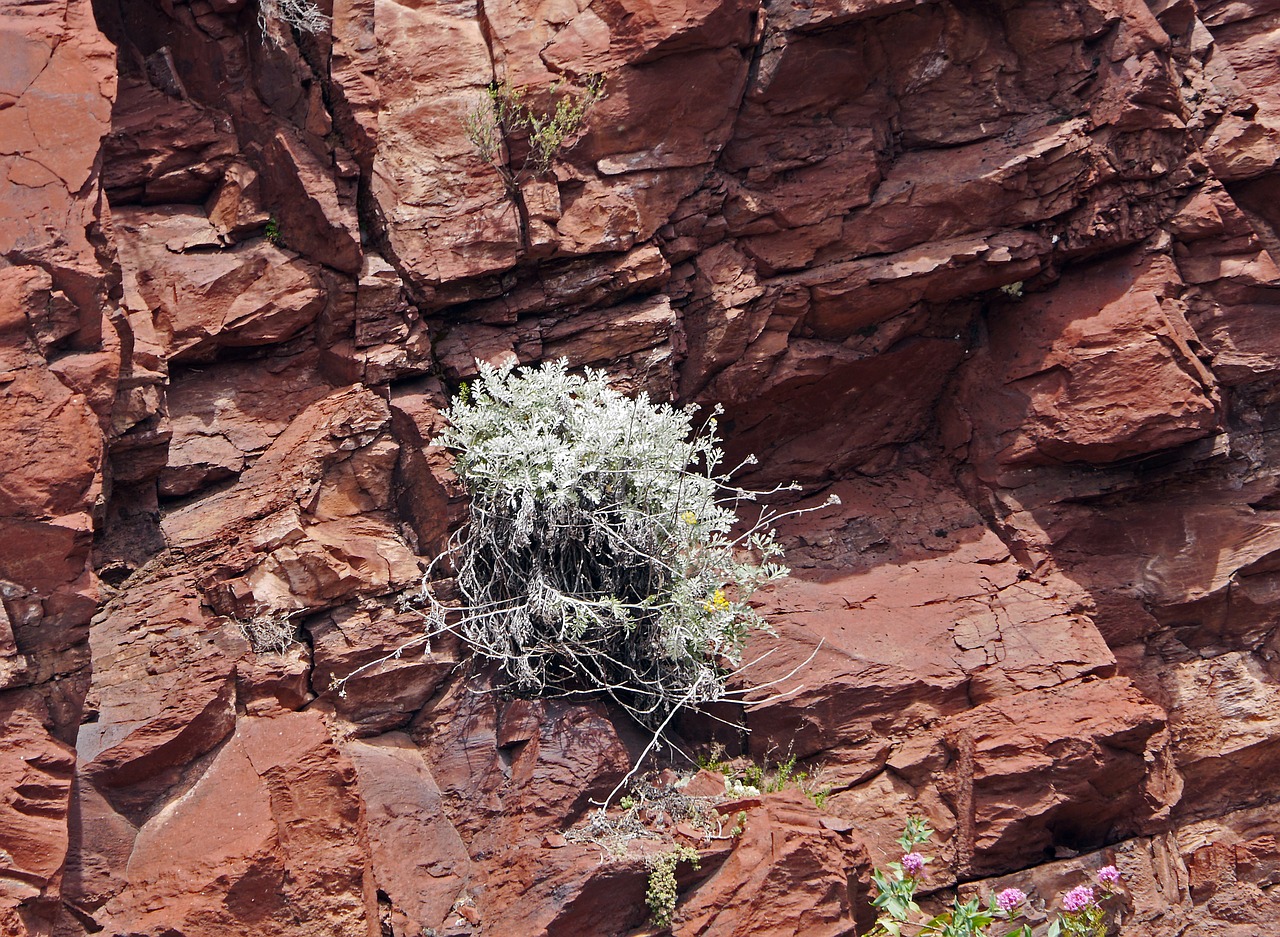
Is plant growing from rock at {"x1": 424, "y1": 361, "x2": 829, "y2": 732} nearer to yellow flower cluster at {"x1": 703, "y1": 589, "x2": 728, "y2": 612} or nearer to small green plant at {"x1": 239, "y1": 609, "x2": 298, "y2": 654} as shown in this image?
yellow flower cluster at {"x1": 703, "y1": 589, "x2": 728, "y2": 612}

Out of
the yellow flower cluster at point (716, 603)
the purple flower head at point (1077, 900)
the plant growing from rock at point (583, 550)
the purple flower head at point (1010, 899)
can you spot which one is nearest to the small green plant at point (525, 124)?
the plant growing from rock at point (583, 550)

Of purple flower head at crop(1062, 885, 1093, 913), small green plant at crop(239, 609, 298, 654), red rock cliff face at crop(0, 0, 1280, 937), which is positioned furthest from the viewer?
small green plant at crop(239, 609, 298, 654)

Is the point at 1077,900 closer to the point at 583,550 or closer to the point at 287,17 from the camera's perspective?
the point at 583,550

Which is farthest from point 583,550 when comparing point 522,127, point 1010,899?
Result: point 1010,899

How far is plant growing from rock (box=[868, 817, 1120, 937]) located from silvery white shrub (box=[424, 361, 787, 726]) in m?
1.19

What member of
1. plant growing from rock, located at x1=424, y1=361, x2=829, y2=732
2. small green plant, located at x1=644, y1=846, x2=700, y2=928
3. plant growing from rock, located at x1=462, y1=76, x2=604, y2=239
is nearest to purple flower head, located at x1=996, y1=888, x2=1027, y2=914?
small green plant, located at x1=644, y1=846, x2=700, y2=928

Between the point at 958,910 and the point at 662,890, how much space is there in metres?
1.28

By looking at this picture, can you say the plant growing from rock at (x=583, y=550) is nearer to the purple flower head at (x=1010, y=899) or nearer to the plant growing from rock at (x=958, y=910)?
the plant growing from rock at (x=958, y=910)

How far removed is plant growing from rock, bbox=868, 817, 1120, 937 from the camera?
5020 millimetres

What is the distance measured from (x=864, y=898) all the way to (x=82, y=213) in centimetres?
454

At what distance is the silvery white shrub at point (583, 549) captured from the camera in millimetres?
5727

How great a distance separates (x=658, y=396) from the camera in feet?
21.9

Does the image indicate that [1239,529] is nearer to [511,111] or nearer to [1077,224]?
[1077,224]

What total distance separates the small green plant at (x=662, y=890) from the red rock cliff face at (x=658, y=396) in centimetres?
8
